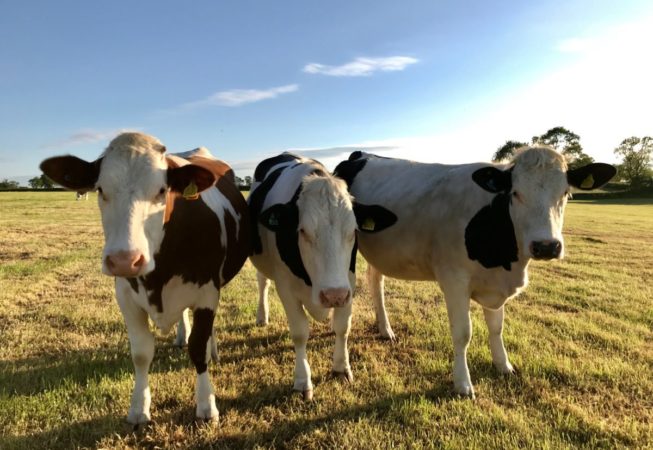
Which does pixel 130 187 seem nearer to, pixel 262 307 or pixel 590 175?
pixel 262 307

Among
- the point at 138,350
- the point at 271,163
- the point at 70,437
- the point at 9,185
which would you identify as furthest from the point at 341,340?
the point at 9,185

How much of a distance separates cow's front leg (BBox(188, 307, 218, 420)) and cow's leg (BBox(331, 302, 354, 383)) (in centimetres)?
126

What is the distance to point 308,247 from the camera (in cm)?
388

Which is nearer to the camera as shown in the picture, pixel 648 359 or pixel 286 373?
pixel 286 373

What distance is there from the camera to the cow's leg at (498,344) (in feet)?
15.3

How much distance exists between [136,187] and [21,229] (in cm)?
Result: 1683

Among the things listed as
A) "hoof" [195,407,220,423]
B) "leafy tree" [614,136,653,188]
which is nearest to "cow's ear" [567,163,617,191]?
"hoof" [195,407,220,423]

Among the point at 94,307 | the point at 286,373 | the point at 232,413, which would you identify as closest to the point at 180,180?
the point at 232,413

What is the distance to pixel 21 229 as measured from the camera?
1658 cm

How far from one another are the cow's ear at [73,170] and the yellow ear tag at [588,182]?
4.09m

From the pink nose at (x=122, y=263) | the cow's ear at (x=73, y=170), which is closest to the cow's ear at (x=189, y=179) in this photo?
the cow's ear at (x=73, y=170)

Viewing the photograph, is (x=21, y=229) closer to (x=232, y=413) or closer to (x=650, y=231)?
(x=232, y=413)

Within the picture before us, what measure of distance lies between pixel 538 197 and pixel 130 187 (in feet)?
10.7

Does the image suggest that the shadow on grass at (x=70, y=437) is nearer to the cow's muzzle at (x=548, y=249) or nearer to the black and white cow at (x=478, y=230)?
the black and white cow at (x=478, y=230)
